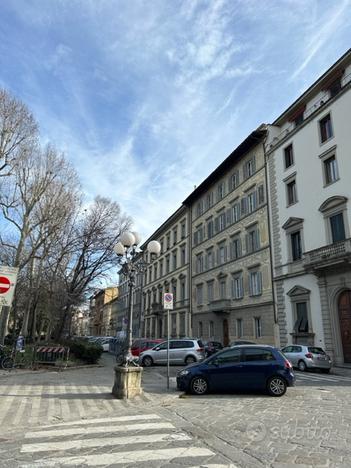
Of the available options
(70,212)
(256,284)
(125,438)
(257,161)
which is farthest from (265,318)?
(125,438)

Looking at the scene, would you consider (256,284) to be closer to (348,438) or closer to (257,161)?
(257,161)

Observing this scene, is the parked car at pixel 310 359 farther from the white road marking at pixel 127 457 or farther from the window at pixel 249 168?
the window at pixel 249 168

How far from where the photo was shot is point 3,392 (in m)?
11.1

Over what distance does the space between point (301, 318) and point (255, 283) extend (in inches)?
239

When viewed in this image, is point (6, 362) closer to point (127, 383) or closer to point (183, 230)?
point (127, 383)

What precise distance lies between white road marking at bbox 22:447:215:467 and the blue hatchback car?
569 centimetres

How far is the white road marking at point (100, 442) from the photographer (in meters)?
5.79

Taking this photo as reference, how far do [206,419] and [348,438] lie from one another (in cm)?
278

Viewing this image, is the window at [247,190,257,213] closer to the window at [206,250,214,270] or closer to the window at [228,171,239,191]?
the window at [228,171,239,191]

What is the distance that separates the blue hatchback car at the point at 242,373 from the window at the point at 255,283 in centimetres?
1764

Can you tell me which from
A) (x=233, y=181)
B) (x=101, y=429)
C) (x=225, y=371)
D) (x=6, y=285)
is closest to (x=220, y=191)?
(x=233, y=181)

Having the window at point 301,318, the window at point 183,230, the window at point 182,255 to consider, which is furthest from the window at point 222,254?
the window at point 301,318

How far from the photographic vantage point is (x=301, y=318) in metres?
24.0

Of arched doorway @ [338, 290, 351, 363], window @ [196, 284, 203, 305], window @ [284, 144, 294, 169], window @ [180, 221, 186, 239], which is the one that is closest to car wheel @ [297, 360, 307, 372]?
arched doorway @ [338, 290, 351, 363]
